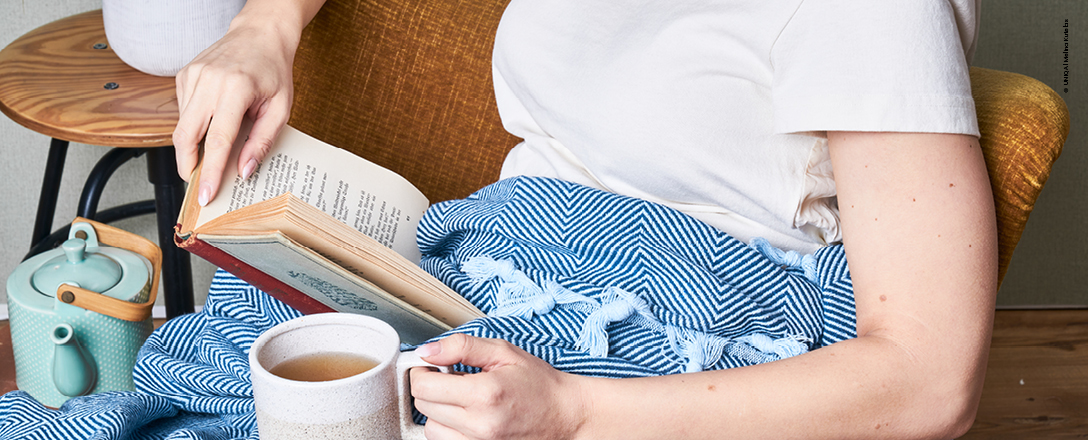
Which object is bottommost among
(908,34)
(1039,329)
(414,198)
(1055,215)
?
(1039,329)

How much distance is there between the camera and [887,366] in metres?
0.52

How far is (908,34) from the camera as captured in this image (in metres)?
0.53

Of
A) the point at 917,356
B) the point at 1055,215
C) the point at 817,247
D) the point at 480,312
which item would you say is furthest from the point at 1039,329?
the point at 480,312

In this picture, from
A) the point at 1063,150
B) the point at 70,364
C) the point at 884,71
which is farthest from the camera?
the point at 1063,150

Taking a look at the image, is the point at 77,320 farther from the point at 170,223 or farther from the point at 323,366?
the point at 323,366

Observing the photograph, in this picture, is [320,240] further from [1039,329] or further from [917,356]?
[1039,329]

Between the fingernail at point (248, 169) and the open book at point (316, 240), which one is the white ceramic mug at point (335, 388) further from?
the fingernail at point (248, 169)

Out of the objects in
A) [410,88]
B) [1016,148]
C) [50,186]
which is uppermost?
[1016,148]

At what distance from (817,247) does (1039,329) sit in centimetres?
121

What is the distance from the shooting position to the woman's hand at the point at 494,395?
1.52 ft

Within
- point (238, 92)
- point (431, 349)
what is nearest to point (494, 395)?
point (431, 349)

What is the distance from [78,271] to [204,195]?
35 cm

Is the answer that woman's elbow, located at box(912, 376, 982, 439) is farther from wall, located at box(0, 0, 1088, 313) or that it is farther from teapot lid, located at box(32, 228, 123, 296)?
wall, located at box(0, 0, 1088, 313)

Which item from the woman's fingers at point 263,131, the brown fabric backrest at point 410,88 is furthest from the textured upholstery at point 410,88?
the woman's fingers at point 263,131
